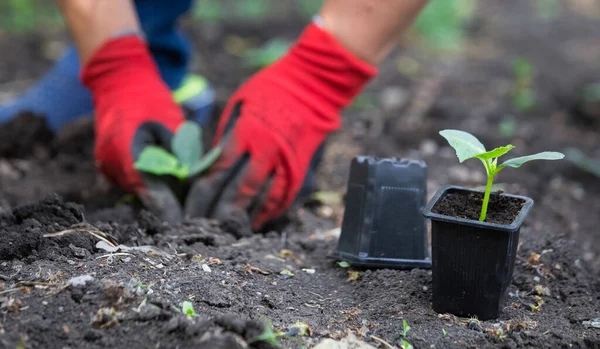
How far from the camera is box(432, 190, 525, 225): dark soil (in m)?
1.28

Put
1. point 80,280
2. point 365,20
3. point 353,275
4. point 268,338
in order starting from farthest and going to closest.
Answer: point 365,20 → point 353,275 → point 80,280 → point 268,338

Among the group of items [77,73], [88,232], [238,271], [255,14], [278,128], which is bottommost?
[238,271]

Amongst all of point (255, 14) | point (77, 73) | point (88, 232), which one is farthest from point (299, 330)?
point (255, 14)

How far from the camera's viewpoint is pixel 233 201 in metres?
1.88

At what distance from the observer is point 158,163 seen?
1.87 meters

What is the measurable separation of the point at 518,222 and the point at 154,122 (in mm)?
1236

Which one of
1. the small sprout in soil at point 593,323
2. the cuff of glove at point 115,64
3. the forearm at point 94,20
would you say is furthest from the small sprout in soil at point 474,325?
the forearm at point 94,20

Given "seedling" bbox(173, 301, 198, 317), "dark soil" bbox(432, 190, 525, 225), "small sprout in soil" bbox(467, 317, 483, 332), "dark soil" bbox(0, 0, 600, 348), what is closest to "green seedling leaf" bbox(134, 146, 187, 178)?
"dark soil" bbox(0, 0, 600, 348)

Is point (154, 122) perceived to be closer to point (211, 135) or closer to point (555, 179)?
point (211, 135)

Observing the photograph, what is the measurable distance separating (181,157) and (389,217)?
72cm

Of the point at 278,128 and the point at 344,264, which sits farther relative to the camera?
the point at 278,128

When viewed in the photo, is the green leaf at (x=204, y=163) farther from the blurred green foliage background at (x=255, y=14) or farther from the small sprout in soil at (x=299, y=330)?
the blurred green foliage background at (x=255, y=14)

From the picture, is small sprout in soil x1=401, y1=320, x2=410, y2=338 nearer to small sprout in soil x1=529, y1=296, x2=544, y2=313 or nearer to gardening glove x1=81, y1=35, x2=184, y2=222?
small sprout in soil x1=529, y1=296, x2=544, y2=313

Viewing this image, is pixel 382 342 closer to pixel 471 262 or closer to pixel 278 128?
pixel 471 262
